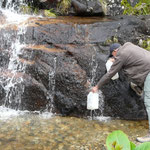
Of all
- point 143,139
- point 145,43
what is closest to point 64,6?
point 145,43

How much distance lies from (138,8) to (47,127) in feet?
23.8

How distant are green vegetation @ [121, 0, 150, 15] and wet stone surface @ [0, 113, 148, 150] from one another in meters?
5.94

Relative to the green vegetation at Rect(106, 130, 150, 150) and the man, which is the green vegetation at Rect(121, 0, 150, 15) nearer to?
the man

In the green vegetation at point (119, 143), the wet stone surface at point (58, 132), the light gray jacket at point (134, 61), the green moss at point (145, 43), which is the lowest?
the wet stone surface at point (58, 132)

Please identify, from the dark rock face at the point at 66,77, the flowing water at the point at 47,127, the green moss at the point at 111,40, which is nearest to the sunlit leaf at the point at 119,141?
the flowing water at the point at 47,127

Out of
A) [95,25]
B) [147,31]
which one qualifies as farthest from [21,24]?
[147,31]

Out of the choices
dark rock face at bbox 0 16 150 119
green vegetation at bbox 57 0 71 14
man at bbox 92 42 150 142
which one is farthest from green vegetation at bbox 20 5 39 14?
man at bbox 92 42 150 142

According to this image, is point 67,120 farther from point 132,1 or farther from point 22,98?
point 132,1

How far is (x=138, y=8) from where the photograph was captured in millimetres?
9414

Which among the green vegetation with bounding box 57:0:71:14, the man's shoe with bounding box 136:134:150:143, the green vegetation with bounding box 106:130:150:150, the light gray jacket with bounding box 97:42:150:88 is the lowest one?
the man's shoe with bounding box 136:134:150:143

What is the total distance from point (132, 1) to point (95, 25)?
15.1 ft

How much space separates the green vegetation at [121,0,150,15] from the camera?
30.8ft

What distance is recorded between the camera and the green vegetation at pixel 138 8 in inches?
370

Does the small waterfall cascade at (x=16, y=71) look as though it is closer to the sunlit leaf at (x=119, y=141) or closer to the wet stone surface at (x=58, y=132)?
the wet stone surface at (x=58, y=132)
